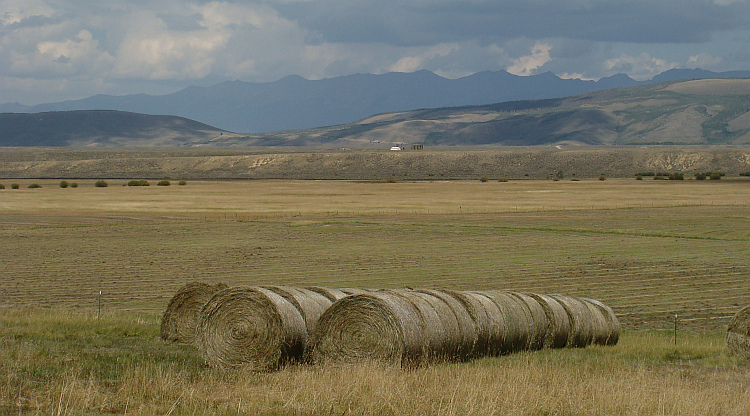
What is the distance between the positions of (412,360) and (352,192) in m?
73.2

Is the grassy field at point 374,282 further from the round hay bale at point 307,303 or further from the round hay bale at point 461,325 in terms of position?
the round hay bale at point 307,303

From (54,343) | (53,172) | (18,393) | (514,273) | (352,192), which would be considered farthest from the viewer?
(53,172)

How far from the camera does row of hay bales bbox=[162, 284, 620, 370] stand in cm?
1128

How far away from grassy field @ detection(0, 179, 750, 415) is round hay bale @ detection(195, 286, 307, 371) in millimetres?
484

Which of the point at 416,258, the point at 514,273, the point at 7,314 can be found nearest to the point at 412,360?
the point at 7,314

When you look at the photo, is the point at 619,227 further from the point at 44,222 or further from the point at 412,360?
the point at 412,360

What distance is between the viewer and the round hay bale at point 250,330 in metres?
11.8

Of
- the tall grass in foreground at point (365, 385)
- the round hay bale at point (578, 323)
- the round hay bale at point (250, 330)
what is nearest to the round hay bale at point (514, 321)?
the tall grass in foreground at point (365, 385)

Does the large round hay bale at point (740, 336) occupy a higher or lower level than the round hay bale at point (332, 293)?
lower

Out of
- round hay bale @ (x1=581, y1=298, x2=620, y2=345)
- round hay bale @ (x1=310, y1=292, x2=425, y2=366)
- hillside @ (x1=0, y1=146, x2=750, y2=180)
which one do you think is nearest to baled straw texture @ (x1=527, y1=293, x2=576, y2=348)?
round hay bale @ (x1=581, y1=298, x2=620, y2=345)

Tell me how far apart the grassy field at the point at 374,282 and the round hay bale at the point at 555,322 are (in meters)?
0.51

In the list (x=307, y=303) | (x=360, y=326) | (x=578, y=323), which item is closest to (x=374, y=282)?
(x=578, y=323)

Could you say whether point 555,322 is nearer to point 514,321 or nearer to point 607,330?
point 514,321

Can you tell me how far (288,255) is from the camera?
106 feet
